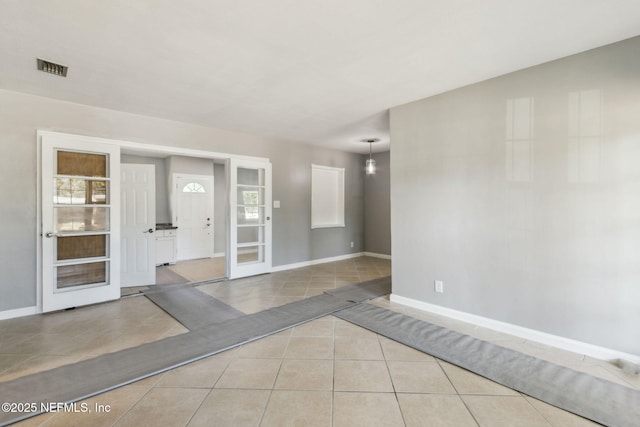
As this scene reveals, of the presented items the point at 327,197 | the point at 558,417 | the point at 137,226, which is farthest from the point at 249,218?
the point at 558,417

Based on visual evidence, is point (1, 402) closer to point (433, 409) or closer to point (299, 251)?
point (433, 409)

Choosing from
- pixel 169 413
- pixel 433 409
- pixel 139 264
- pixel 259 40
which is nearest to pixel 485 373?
pixel 433 409

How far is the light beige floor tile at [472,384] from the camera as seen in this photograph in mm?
2105

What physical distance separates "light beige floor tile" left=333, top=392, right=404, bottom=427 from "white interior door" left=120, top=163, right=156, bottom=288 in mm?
4148

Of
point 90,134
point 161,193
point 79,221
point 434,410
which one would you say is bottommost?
point 434,410

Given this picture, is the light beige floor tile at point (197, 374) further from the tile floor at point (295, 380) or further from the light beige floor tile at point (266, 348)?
the light beige floor tile at point (266, 348)

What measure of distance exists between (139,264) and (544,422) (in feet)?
17.6

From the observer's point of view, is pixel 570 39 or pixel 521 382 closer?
pixel 521 382

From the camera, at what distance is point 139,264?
4.82 m

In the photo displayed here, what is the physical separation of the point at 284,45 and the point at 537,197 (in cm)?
281

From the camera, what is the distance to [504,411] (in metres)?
1.91

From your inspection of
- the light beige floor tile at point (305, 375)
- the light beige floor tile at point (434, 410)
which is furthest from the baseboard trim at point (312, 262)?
the light beige floor tile at point (434, 410)

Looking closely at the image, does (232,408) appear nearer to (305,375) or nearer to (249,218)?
(305,375)

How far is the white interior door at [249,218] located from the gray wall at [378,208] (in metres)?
3.07
